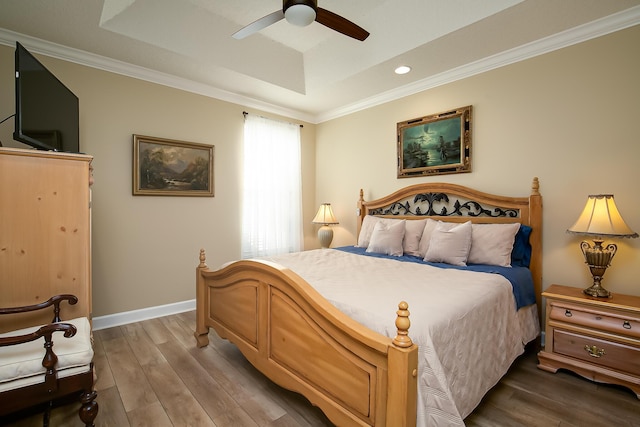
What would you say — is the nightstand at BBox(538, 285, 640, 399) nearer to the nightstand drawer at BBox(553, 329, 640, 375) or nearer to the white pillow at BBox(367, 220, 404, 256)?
the nightstand drawer at BBox(553, 329, 640, 375)

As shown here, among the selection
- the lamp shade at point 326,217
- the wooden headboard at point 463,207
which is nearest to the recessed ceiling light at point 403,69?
the wooden headboard at point 463,207

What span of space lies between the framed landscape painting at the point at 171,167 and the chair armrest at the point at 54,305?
1625 mm

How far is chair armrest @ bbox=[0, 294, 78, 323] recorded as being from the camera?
167 centimetres

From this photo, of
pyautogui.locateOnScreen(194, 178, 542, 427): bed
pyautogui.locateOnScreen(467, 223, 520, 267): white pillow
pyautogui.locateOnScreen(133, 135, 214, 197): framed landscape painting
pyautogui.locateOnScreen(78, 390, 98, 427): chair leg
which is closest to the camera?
pyautogui.locateOnScreen(194, 178, 542, 427): bed

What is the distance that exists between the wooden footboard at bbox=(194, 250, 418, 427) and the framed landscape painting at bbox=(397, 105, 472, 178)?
2.36m

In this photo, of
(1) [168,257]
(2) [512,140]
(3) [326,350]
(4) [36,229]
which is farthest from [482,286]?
(1) [168,257]

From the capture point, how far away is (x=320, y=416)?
1.77 m

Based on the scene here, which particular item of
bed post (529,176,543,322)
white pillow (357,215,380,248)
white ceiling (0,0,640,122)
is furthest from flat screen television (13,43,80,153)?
bed post (529,176,543,322)

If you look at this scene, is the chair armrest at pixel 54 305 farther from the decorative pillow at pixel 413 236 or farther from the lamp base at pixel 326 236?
the lamp base at pixel 326 236

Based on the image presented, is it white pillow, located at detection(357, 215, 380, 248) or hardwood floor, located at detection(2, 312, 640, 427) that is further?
white pillow, located at detection(357, 215, 380, 248)

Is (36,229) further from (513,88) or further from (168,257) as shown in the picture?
(513,88)

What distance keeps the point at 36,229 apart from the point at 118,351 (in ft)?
4.29

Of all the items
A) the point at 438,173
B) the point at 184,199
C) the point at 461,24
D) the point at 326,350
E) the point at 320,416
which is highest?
the point at 461,24

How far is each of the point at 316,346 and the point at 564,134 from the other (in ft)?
8.91
